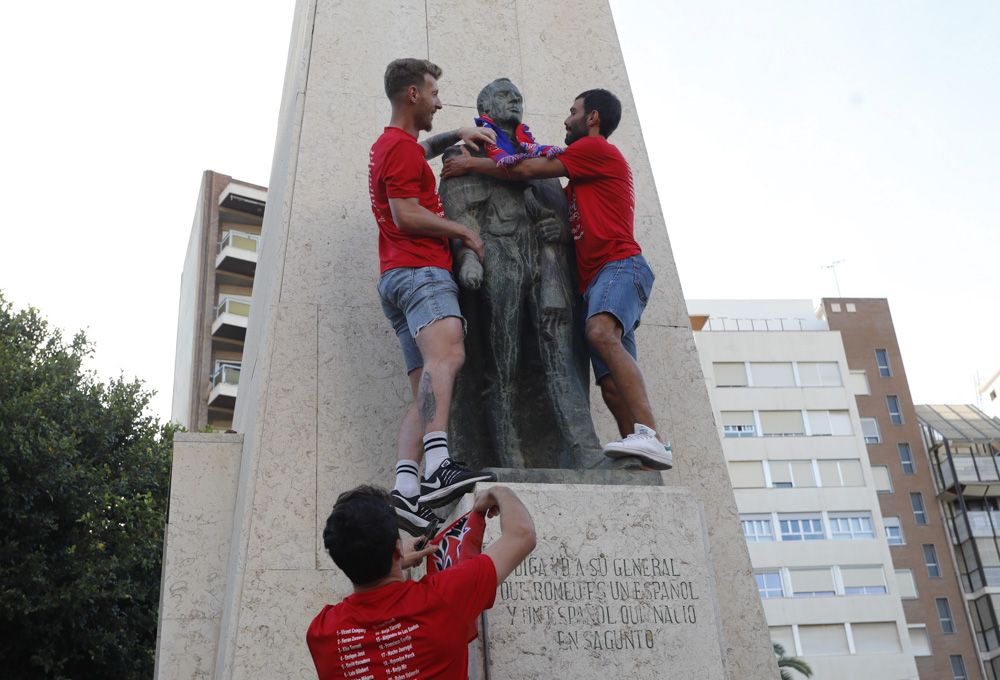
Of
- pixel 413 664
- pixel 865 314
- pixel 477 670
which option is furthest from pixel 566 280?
pixel 865 314

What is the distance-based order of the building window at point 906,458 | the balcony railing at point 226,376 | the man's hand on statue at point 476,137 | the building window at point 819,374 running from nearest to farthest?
the man's hand on statue at point 476,137, the balcony railing at point 226,376, the building window at point 819,374, the building window at point 906,458

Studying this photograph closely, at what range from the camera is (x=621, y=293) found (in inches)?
239

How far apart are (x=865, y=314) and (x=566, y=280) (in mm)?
66253

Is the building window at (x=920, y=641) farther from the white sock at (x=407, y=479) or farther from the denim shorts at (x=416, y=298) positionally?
the white sock at (x=407, y=479)

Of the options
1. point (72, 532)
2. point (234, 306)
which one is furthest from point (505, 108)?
point (234, 306)

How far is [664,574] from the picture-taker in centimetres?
520

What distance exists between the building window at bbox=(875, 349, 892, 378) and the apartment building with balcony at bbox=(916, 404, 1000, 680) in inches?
149

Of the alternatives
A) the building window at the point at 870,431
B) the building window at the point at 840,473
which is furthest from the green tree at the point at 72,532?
the building window at the point at 870,431

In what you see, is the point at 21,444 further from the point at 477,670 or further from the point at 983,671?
the point at 983,671

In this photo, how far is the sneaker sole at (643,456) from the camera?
5.62 meters

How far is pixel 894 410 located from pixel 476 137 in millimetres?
64193

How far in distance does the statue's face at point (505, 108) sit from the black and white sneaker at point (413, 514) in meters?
2.47

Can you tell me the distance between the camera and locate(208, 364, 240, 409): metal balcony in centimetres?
4675

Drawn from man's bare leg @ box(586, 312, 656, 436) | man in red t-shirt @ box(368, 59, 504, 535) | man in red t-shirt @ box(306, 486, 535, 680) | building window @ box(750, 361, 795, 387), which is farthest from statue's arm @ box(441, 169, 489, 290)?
building window @ box(750, 361, 795, 387)
